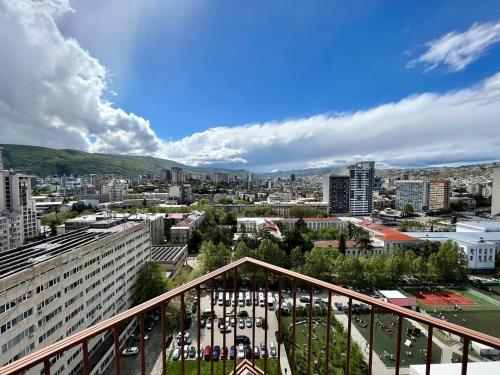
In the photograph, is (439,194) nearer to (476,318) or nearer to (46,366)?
(476,318)

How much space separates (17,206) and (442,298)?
31.9 m

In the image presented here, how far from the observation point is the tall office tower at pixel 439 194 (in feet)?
149

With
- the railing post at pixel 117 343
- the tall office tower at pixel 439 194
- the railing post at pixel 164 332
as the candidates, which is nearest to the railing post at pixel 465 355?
the railing post at pixel 164 332

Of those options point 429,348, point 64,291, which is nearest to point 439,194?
point 64,291

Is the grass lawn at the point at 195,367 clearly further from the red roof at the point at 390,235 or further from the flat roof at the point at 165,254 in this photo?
the red roof at the point at 390,235

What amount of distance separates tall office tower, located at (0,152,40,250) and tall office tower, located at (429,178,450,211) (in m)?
56.7

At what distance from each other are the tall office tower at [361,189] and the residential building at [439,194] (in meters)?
14.5

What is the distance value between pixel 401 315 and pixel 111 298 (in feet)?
39.2

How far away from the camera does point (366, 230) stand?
85.0 feet

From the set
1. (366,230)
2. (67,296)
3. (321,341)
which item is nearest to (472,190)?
(366,230)

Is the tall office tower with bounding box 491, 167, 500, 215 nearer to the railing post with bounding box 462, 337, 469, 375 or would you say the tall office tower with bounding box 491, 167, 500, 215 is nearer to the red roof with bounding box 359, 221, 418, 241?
the red roof with bounding box 359, 221, 418, 241

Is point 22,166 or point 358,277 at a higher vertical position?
point 22,166

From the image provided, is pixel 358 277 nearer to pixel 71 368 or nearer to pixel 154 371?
pixel 154 371

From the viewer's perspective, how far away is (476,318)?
41.5ft
